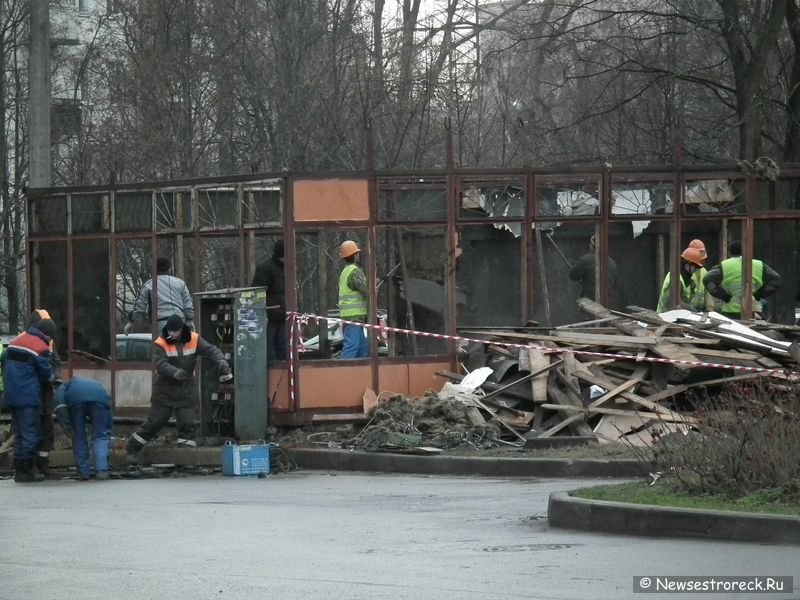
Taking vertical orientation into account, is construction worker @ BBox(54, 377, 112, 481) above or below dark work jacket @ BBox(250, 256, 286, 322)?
below

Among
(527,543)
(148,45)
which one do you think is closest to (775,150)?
(148,45)

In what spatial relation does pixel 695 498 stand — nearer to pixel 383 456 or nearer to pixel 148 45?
pixel 383 456

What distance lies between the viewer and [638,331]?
17.2m

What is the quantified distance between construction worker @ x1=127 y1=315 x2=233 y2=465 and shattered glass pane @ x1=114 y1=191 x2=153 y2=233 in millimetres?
2825

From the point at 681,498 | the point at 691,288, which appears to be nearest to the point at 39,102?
the point at 691,288

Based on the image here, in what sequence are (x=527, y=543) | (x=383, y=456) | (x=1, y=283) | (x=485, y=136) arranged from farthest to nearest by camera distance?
(x=1, y=283) → (x=485, y=136) → (x=383, y=456) → (x=527, y=543)

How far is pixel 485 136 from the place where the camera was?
3384 centimetres

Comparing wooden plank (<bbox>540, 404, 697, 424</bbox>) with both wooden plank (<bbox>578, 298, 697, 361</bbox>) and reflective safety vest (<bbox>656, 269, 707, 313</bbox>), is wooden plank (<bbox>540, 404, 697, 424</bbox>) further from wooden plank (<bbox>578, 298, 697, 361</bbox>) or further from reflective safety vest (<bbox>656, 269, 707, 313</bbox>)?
reflective safety vest (<bbox>656, 269, 707, 313</bbox>)

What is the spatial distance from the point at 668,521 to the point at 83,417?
8630 millimetres

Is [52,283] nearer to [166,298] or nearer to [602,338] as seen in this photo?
→ [166,298]

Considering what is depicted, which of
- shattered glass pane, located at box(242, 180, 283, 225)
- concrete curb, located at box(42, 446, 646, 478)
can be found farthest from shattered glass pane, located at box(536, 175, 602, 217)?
concrete curb, located at box(42, 446, 646, 478)

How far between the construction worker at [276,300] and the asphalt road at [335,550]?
4.38m

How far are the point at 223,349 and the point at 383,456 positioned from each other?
3197 millimetres

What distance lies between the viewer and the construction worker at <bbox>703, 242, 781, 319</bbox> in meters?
18.9
